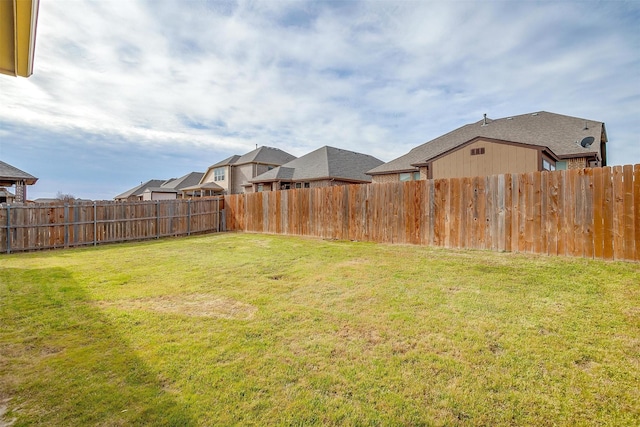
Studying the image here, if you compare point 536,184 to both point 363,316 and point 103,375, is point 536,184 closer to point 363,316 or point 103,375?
point 363,316

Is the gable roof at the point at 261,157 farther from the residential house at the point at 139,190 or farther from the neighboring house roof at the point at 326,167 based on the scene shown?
the residential house at the point at 139,190

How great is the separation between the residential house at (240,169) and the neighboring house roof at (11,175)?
15.9 meters

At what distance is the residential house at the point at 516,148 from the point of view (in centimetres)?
1100

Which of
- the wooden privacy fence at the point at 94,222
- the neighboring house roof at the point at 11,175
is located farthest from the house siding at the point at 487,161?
the neighboring house roof at the point at 11,175

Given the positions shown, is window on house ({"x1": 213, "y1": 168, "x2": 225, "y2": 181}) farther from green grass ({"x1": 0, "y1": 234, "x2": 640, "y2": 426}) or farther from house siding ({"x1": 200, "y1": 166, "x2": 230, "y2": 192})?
green grass ({"x1": 0, "y1": 234, "x2": 640, "y2": 426})

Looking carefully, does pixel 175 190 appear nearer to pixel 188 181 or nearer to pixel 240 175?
pixel 188 181

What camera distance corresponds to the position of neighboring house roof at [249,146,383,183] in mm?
23297

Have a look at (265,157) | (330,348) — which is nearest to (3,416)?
(330,348)

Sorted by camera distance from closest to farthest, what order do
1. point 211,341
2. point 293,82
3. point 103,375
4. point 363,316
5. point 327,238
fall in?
point 103,375 → point 211,341 → point 363,316 → point 327,238 → point 293,82

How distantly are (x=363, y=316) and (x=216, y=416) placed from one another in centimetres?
213

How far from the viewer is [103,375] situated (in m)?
2.47

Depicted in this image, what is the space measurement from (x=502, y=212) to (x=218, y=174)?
1291 inches

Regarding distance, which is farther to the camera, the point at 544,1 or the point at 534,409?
the point at 544,1

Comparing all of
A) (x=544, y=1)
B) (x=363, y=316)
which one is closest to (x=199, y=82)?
(x=544, y=1)
